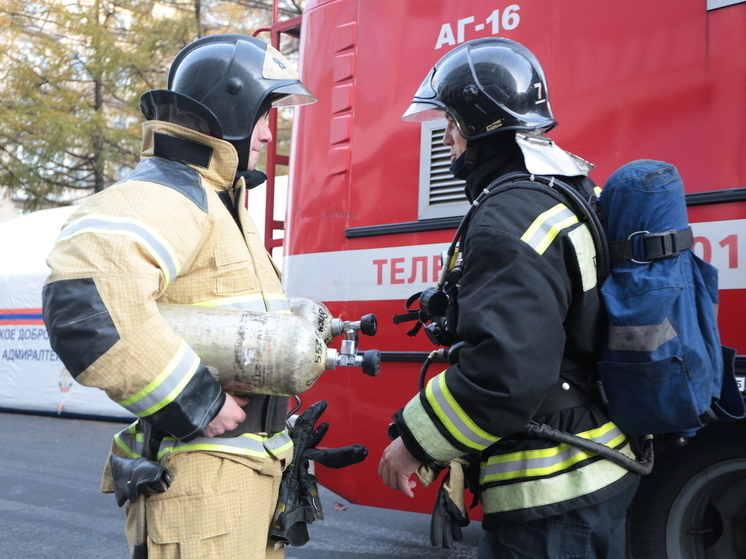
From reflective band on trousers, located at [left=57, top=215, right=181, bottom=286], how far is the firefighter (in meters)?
0.70

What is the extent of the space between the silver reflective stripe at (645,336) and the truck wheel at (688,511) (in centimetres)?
111

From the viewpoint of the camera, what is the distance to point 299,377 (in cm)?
178

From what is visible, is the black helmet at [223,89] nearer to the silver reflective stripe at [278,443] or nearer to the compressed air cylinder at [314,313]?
the compressed air cylinder at [314,313]

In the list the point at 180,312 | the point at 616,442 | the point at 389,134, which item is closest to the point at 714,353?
the point at 616,442

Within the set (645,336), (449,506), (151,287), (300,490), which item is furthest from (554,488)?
(151,287)

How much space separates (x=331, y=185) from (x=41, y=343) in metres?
7.42

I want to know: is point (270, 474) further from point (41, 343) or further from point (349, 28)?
point (41, 343)

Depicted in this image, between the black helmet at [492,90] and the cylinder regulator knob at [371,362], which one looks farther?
the black helmet at [492,90]

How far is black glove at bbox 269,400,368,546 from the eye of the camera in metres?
2.11

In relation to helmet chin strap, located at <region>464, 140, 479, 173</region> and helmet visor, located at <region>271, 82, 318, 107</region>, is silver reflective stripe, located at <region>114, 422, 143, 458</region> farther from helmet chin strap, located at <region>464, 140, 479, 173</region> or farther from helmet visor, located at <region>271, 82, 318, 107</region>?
helmet chin strap, located at <region>464, 140, 479, 173</region>

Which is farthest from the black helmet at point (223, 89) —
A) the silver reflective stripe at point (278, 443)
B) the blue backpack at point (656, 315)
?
the blue backpack at point (656, 315)

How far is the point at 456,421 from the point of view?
181 cm

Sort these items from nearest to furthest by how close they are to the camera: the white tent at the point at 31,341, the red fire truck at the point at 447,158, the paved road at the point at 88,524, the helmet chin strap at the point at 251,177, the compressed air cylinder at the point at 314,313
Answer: the helmet chin strap at the point at 251,177, the compressed air cylinder at the point at 314,313, the red fire truck at the point at 447,158, the paved road at the point at 88,524, the white tent at the point at 31,341

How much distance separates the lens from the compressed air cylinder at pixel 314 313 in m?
2.31
